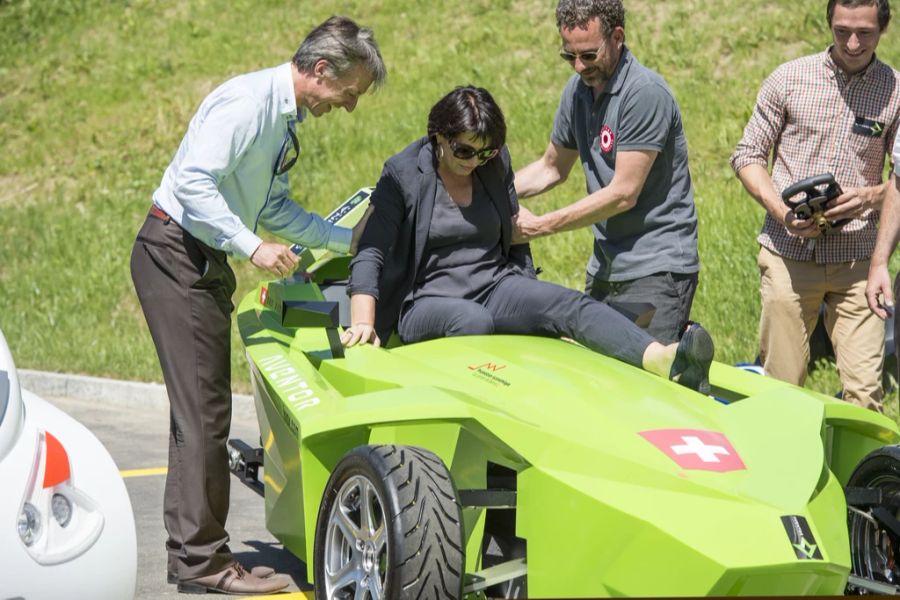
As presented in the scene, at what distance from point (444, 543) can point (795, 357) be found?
3028mm

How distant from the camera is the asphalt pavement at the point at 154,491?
19.2ft

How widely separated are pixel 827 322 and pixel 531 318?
80.3 inches

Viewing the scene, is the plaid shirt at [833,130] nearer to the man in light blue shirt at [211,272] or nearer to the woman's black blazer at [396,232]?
the woman's black blazer at [396,232]

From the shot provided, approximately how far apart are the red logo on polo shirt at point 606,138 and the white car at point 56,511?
267cm

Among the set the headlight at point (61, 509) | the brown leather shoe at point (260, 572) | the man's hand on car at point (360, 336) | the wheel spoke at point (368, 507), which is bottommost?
the brown leather shoe at point (260, 572)

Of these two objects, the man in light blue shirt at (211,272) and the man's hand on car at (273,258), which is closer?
the man's hand on car at (273,258)

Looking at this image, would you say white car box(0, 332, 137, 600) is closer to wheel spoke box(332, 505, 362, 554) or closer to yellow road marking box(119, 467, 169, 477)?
wheel spoke box(332, 505, 362, 554)

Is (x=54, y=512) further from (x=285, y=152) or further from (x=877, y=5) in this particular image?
(x=877, y=5)

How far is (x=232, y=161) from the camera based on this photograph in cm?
529

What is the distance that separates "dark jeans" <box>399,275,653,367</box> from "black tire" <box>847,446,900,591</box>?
86cm

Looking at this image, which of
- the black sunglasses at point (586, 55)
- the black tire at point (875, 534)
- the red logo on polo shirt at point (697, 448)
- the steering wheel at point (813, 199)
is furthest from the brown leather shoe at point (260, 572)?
the steering wheel at point (813, 199)

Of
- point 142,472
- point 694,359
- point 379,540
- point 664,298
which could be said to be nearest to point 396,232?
point 664,298

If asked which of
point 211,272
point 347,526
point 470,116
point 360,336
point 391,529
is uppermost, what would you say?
point 470,116

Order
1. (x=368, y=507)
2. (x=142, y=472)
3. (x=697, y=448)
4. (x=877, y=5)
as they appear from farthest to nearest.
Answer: (x=142, y=472), (x=877, y=5), (x=368, y=507), (x=697, y=448)
